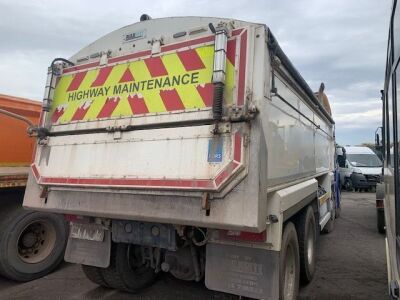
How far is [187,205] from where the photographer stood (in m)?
2.57

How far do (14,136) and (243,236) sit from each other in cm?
371

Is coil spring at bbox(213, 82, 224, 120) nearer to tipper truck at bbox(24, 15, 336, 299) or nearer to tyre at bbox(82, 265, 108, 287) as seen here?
tipper truck at bbox(24, 15, 336, 299)

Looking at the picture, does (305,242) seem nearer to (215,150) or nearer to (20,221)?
(215,150)

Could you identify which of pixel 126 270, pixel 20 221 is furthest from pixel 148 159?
pixel 20 221

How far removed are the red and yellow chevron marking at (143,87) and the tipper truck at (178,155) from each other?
1cm

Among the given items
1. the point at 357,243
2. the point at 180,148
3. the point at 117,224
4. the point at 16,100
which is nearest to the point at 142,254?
the point at 117,224

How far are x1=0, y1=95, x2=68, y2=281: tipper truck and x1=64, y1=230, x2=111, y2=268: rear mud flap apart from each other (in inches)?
50.9

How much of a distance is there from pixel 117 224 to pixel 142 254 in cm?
61

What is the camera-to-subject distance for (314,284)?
4398mm

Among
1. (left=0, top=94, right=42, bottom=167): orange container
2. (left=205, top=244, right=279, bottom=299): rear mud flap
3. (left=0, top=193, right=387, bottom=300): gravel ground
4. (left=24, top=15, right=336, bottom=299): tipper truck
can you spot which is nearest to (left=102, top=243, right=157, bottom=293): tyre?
(left=24, top=15, right=336, bottom=299): tipper truck

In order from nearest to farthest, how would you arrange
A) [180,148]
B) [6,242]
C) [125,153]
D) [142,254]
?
[180,148]
[125,153]
[142,254]
[6,242]

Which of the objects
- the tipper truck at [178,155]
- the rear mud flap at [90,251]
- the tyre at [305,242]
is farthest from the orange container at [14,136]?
the tyre at [305,242]

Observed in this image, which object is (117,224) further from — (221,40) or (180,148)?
(221,40)

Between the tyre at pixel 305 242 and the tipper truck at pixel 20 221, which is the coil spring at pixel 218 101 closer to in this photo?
the tyre at pixel 305 242
